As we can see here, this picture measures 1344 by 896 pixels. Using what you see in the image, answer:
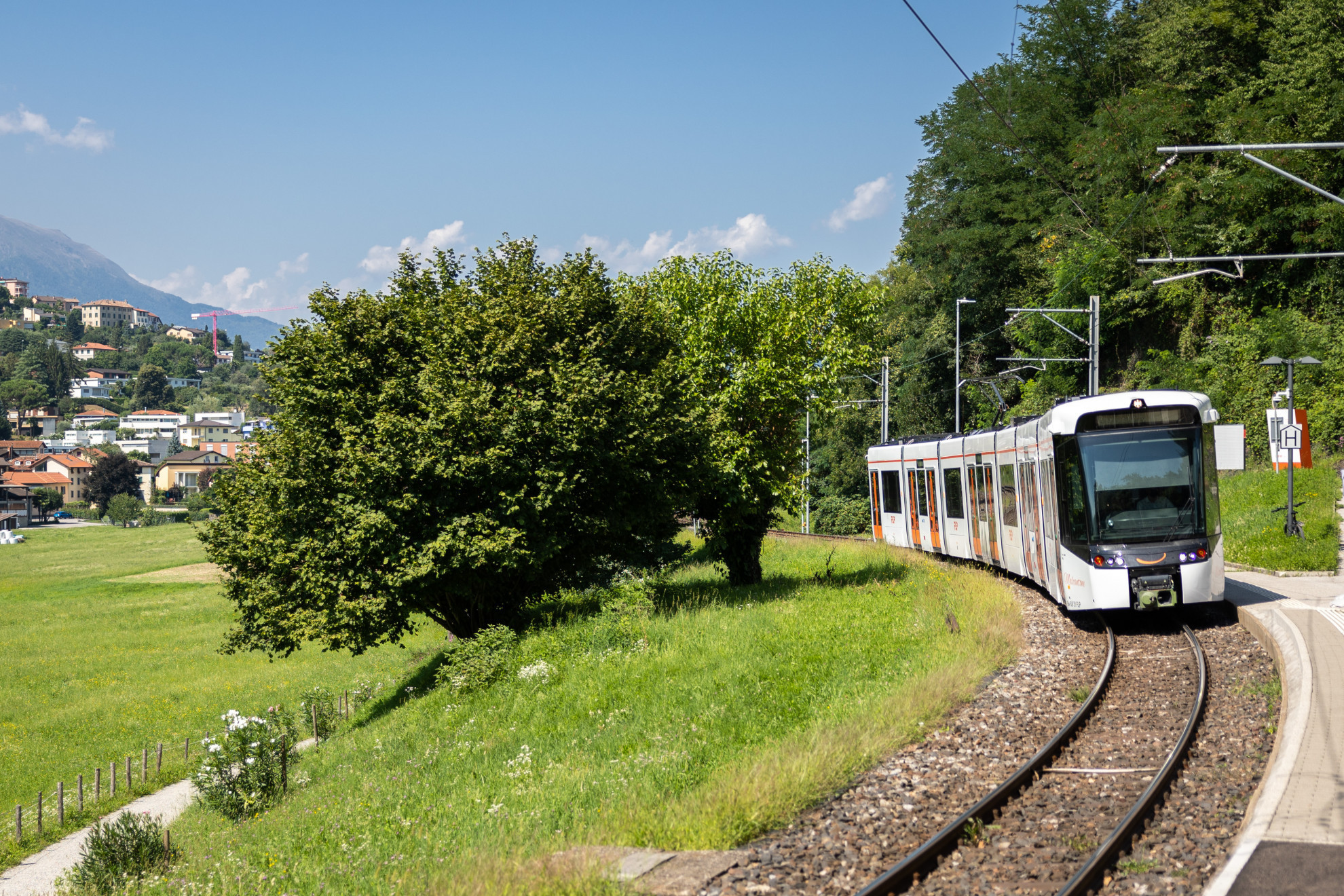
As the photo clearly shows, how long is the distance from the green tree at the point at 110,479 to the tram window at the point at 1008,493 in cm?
17520

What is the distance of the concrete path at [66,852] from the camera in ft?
56.7

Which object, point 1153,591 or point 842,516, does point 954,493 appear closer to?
point 1153,591

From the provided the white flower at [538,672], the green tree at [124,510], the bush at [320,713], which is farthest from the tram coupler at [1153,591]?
the green tree at [124,510]

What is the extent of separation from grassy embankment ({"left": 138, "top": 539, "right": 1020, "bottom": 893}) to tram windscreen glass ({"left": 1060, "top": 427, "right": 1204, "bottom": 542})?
7.76 ft

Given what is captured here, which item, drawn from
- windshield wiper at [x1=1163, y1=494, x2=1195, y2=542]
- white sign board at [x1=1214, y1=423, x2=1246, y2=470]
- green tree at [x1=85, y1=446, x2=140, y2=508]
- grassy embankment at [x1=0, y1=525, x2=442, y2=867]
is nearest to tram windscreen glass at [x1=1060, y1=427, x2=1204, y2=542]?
windshield wiper at [x1=1163, y1=494, x2=1195, y2=542]

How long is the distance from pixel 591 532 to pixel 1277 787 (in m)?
17.7

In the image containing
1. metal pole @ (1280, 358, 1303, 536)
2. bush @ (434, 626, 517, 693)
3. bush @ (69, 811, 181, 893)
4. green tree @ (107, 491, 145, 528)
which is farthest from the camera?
green tree @ (107, 491, 145, 528)

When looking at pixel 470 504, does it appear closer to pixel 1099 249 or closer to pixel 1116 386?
pixel 1099 249

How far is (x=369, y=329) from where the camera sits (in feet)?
84.4

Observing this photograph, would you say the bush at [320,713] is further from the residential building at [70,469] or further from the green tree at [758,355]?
the residential building at [70,469]

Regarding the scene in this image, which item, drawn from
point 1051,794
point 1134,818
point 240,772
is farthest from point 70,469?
point 1134,818

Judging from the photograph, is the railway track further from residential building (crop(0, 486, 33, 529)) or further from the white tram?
residential building (crop(0, 486, 33, 529))

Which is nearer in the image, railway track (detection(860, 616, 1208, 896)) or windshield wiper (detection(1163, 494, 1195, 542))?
railway track (detection(860, 616, 1208, 896))

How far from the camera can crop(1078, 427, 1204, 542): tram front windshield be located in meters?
15.0
